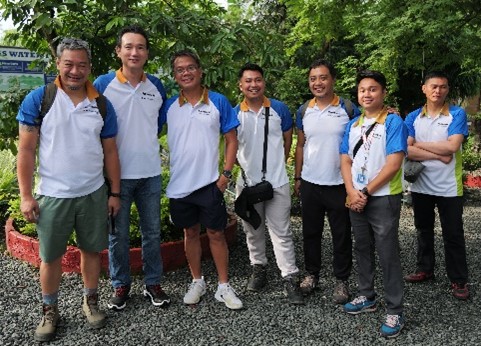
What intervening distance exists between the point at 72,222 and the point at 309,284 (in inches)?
80.4

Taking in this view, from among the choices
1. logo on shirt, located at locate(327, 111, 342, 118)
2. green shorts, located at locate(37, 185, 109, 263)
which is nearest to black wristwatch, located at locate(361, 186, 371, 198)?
logo on shirt, located at locate(327, 111, 342, 118)

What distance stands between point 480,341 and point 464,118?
1.77 metres

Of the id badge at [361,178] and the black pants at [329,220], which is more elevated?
the id badge at [361,178]

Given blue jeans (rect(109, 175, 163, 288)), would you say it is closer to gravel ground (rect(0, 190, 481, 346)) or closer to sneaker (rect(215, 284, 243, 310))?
gravel ground (rect(0, 190, 481, 346))

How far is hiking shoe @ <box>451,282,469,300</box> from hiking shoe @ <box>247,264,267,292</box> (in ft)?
5.41

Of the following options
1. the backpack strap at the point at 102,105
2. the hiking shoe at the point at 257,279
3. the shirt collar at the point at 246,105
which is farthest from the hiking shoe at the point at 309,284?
the backpack strap at the point at 102,105

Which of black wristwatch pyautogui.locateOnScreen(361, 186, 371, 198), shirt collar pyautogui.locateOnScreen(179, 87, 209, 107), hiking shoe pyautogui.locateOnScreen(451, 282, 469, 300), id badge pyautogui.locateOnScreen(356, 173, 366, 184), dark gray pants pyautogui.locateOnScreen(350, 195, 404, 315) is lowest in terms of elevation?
hiking shoe pyautogui.locateOnScreen(451, 282, 469, 300)

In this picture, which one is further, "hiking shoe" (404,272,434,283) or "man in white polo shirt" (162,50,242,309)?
"hiking shoe" (404,272,434,283)

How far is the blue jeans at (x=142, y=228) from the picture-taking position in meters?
3.68

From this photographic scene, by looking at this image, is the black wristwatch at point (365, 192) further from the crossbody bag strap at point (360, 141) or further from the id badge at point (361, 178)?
the crossbody bag strap at point (360, 141)

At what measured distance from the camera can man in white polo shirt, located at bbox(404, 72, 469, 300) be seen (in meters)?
3.95

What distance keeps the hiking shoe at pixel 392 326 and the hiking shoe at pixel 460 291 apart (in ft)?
2.99

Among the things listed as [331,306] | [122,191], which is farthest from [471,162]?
[122,191]

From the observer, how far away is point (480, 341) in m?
3.36
